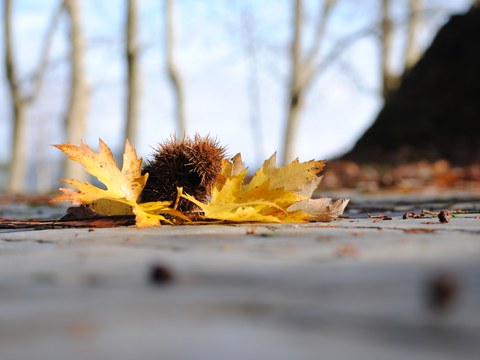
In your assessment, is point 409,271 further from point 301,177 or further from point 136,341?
point 301,177

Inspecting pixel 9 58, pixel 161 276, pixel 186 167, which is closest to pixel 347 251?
pixel 161 276

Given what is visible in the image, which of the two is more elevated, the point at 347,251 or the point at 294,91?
the point at 294,91

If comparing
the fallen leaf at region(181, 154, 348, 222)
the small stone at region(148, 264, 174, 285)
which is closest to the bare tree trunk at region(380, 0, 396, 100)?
the fallen leaf at region(181, 154, 348, 222)

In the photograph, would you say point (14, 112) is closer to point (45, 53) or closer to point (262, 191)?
point (45, 53)

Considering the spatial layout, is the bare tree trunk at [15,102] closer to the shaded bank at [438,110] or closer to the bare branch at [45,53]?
the bare branch at [45,53]

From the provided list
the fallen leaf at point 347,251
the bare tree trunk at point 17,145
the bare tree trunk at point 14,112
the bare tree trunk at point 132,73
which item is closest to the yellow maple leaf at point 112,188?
the fallen leaf at point 347,251
